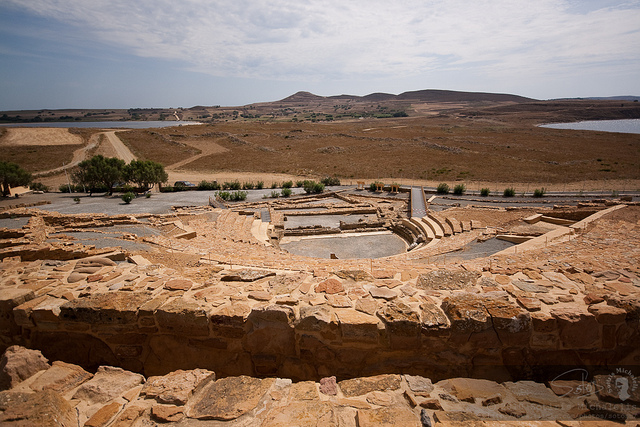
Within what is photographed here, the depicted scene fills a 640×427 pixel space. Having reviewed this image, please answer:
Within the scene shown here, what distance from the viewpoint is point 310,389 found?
11.6 feet

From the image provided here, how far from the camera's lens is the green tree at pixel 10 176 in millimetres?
27436

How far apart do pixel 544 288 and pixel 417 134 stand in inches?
3229

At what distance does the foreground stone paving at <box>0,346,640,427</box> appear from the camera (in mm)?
3070

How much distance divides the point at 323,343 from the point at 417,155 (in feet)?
184

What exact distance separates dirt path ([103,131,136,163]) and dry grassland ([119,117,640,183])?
181 cm

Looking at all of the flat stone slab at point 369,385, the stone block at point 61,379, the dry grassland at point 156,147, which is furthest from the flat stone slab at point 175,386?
the dry grassland at point 156,147

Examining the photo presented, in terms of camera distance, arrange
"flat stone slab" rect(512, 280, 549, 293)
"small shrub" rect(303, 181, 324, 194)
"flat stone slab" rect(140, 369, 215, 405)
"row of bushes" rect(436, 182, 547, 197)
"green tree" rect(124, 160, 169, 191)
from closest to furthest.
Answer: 1. "flat stone slab" rect(140, 369, 215, 405)
2. "flat stone slab" rect(512, 280, 549, 293)
3. "row of bushes" rect(436, 182, 547, 197)
4. "green tree" rect(124, 160, 169, 191)
5. "small shrub" rect(303, 181, 324, 194)

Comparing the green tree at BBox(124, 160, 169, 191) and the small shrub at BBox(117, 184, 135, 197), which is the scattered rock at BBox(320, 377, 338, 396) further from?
the green tree at BBox(124, 160, 169, 191)

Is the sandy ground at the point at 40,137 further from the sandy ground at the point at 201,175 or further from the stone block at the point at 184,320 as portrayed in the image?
the stone block at the point at 184,320

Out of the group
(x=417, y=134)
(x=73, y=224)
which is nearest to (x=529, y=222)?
(x=73, y=224)

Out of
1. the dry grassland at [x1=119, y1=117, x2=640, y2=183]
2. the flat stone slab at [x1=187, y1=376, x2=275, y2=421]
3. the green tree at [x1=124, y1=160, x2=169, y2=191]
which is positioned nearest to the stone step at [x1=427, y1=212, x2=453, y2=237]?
the flat stone slab at [x1=187, y1=376, x2=275, y2=421]

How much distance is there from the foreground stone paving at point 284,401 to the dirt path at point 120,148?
177 ft

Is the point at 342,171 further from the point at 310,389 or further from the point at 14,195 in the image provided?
the point at 310,389

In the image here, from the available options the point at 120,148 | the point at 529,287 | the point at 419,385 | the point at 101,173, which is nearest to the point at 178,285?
the point at 419,385
